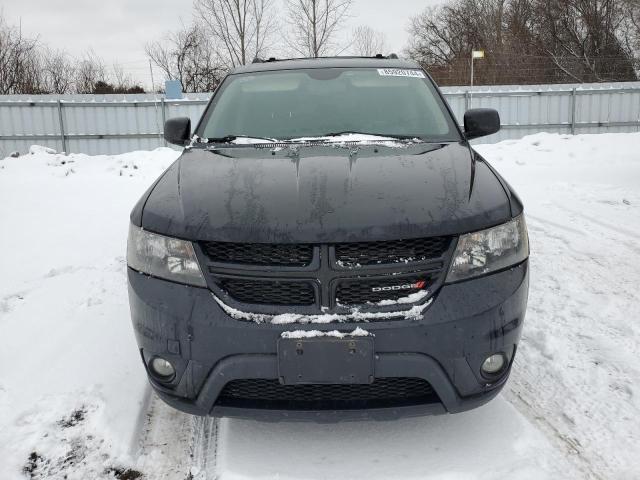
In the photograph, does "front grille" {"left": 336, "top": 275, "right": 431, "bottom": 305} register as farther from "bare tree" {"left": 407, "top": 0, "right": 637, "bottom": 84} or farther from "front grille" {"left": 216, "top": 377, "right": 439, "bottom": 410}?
"bare tree" {"left": 407, "top": 0, "right": 637, "bottom": 84}

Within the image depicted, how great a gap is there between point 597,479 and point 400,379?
0.80 meters

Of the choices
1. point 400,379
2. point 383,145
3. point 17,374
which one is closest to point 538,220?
point 383,145

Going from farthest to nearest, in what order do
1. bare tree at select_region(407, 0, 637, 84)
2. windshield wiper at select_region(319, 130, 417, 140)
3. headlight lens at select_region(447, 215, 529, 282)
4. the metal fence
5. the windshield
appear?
bare tree at select_region(407, 0, 637, 84)
the metal fence
the windshield
windshield wiper at select_region(319, 130, 417, 140)
headlight lens at select_region(447, 215, 529, 282)

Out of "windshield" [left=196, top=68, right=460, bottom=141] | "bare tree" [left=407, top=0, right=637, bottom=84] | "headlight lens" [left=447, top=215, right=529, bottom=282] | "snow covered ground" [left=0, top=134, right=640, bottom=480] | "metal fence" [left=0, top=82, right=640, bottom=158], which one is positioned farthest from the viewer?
"bare tree" [left=407, top=0, right=637, bottom=84]

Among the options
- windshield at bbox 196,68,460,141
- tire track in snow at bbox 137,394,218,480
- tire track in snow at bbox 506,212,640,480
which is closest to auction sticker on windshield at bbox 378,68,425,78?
windshield at bbox 196,68,460,141

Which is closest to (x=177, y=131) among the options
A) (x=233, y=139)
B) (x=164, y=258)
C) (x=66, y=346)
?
(x=233, y=139)

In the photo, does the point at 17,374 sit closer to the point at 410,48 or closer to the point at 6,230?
the point at 6,230

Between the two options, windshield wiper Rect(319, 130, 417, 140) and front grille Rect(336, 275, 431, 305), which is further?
windshield wiper Rect(319, 130, 417, 140)

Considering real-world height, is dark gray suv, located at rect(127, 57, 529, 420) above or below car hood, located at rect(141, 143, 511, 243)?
below

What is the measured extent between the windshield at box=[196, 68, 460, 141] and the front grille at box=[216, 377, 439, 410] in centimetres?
149

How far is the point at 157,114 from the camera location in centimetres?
1702

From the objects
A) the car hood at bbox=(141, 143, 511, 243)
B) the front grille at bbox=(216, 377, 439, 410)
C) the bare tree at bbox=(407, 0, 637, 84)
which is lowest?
the front grille at bbox=(216, 377, 439, 410)

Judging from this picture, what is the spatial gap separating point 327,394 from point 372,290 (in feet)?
1.36

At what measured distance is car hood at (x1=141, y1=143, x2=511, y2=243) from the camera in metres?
1.93
